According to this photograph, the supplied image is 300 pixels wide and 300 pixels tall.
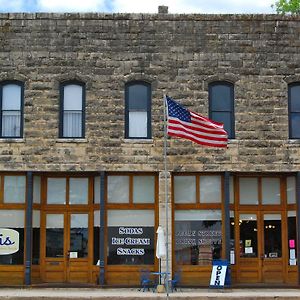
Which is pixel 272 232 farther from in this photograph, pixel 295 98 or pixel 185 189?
pixel 295 98

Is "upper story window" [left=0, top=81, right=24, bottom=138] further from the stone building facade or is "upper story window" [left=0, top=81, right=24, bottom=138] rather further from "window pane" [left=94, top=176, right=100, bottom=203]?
"window pane" [left=94, top=176, right=100, bottom=203]

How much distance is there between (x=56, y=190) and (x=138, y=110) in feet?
12.2

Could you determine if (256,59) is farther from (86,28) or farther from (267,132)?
(86,28)

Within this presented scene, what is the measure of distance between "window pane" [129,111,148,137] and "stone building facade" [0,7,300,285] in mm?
96

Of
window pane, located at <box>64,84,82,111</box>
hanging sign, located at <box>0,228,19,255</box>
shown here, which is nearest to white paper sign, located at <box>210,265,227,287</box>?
hanging sign, located at <box>0,228,19,255</box>

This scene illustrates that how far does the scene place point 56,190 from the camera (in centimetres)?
2458

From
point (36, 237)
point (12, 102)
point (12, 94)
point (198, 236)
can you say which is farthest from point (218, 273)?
point (12, 94)

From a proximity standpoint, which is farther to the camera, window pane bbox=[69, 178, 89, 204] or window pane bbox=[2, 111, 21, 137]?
window pane bbox=[69, 178, 89, 204]

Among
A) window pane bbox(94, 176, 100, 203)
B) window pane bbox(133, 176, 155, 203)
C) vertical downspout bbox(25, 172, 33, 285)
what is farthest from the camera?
window pane bbox(94, 176, 100, 203)

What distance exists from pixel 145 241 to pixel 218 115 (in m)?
4.69

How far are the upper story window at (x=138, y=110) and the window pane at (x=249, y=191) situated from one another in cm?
349

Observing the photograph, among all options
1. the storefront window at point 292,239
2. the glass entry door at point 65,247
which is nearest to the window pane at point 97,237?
the glass entry door at point 65,247

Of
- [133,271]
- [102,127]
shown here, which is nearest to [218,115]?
[102,127]

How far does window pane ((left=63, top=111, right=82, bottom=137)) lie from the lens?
79.6 feet
